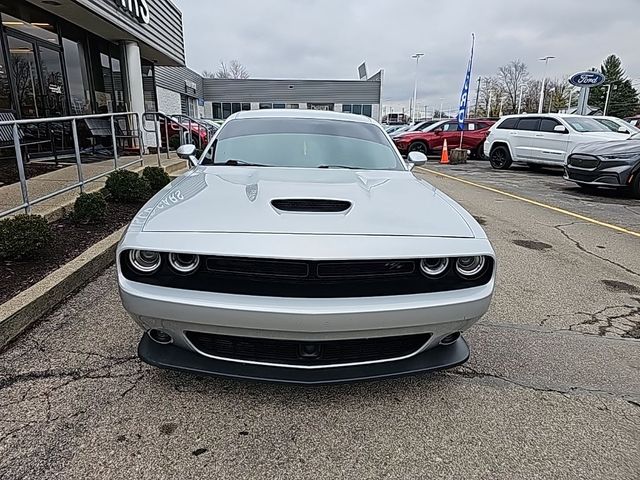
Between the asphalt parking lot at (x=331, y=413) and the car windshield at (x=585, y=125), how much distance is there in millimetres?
10825

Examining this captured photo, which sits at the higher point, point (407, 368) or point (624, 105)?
point (624, 105)

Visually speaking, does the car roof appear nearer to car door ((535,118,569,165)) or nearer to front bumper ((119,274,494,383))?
front bumper ((119,274,494,383))

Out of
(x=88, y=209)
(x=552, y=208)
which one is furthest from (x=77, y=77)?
(x=552, y=208)

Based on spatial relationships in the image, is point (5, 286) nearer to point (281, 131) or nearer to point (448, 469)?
point (281, 131)

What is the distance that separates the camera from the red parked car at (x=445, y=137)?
18922 mm

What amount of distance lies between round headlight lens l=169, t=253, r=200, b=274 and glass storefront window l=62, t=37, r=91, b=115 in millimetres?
10264

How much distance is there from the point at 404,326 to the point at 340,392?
0.64 meters

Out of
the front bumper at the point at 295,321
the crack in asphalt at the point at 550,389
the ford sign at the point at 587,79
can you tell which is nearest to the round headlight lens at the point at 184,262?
the front bumper at the point at 295,321

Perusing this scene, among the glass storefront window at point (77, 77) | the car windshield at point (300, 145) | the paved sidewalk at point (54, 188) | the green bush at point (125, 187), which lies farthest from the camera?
the glass storefront window at point (77, 77)

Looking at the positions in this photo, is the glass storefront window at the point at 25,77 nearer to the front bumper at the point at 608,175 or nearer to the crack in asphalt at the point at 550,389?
the crack in asphalt at the point at 550,389

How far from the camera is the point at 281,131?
3.80 metres

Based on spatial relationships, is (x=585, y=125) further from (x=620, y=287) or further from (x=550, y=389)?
(x=550, y=389)

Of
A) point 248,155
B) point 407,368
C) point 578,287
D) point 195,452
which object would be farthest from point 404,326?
point 578,287

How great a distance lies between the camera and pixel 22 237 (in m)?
3.62
